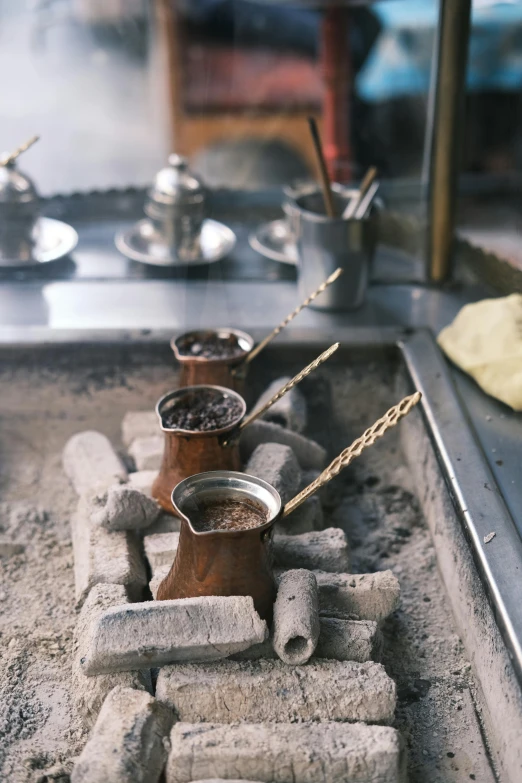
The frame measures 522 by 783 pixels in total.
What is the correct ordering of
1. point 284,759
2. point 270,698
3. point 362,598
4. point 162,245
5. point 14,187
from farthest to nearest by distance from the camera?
point 162,245, point 14,187, point 362,598, point 270,698, point 284,759

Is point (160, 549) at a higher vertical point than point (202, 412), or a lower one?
lower

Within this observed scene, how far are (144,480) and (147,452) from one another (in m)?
0.16

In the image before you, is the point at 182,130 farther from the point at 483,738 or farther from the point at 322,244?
the point at 483,738

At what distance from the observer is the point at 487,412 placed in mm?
2045

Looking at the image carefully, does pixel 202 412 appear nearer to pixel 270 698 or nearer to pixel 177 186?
pixel 270 698

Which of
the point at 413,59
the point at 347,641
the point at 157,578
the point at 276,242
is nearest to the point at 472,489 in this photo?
the point at 347,641

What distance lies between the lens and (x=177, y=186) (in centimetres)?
278

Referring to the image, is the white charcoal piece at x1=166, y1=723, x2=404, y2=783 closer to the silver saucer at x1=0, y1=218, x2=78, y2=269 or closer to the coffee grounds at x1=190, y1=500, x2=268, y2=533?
the coffee grounds at x1=190, y1=500, x2=268, y2=533

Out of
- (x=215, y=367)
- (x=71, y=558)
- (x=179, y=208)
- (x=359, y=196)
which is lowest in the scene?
(x=71, y=558)

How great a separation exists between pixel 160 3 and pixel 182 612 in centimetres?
453

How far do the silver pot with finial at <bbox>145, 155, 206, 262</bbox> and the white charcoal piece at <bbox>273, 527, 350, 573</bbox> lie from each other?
1.31 metres

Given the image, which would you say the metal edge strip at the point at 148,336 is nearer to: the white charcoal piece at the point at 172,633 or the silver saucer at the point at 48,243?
the silver saucer at the point at 48,243

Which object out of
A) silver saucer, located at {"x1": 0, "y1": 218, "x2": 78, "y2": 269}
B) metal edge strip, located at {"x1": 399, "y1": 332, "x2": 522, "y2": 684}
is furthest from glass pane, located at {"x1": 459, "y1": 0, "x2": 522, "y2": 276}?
silver saucer, located at {"x1": 0, "y1": 218, "x2": 78, "y2": 269}

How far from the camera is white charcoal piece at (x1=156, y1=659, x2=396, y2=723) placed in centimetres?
140
